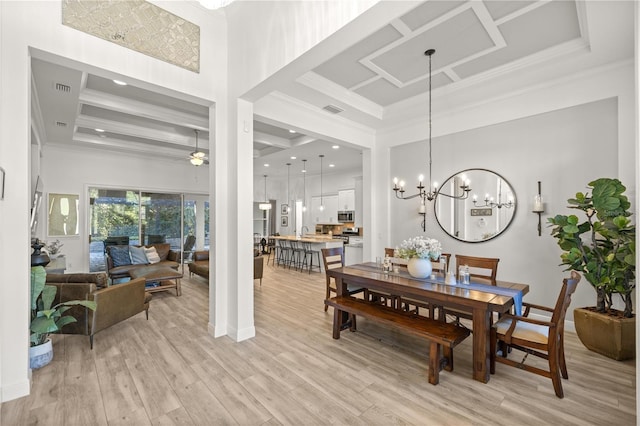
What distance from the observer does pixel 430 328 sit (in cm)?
261

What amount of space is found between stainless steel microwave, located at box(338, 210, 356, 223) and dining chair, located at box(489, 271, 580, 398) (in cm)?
711

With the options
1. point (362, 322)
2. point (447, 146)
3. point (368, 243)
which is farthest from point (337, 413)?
point (447, 146)

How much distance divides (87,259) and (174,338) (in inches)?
202

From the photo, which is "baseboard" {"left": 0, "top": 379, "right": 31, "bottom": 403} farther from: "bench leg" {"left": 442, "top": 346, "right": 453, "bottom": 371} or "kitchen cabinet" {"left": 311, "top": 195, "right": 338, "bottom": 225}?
"kitchen cabinet" {"left": 311, "top": 195, "right": 338, "bottom": 225}

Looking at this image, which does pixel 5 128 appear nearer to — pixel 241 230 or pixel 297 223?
pixel 241 230

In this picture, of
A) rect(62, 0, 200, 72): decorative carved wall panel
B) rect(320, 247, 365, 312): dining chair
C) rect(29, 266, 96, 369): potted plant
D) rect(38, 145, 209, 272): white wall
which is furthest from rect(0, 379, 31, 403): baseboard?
rect(38, 145, 209, 272): white wall

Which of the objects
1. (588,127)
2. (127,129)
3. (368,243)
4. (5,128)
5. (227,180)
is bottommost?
(368,243)

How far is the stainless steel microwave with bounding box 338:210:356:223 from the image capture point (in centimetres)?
973

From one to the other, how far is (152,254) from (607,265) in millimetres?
7566

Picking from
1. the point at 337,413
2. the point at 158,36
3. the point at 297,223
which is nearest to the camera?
the point at 337,413

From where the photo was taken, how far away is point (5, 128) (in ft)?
7.32

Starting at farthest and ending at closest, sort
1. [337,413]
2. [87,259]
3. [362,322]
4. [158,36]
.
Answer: [87,259]
[362,322]
[158,36]
[337,413]

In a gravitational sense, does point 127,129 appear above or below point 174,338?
above

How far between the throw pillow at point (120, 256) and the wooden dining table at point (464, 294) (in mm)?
4907
